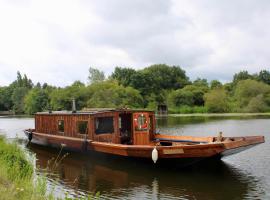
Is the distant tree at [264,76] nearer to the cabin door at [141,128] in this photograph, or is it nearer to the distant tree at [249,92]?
the distant tree at [249,92]

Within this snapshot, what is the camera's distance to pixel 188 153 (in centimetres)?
1284

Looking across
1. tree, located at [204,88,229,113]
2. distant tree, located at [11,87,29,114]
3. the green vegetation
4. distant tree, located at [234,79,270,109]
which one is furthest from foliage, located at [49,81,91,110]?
distant tree, located at [11,87,29,114]

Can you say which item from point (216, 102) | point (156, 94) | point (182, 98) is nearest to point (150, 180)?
point (216, 102)

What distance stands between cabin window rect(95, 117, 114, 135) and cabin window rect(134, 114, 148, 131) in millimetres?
1205

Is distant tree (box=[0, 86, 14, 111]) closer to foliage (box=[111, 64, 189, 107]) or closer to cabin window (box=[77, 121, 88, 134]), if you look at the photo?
foliage (box=[111, 64, 189, 107])

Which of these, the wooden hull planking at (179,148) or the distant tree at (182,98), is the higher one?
the distant tree at (182,98)

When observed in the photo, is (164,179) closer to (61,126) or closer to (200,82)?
(61,126)

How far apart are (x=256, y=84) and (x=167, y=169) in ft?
195

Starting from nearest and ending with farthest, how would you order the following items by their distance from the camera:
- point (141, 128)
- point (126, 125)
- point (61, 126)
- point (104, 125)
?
point (141, 128) → point (104, 125) → point (126, 125) → point (61, 126)

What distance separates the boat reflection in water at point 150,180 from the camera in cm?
Answer: 1067

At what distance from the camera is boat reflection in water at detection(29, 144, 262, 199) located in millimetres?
10672

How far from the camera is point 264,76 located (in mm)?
86062

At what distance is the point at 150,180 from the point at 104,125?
198 inches

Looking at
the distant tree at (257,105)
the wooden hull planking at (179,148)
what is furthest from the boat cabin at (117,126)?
the distant tree at (257,105)
